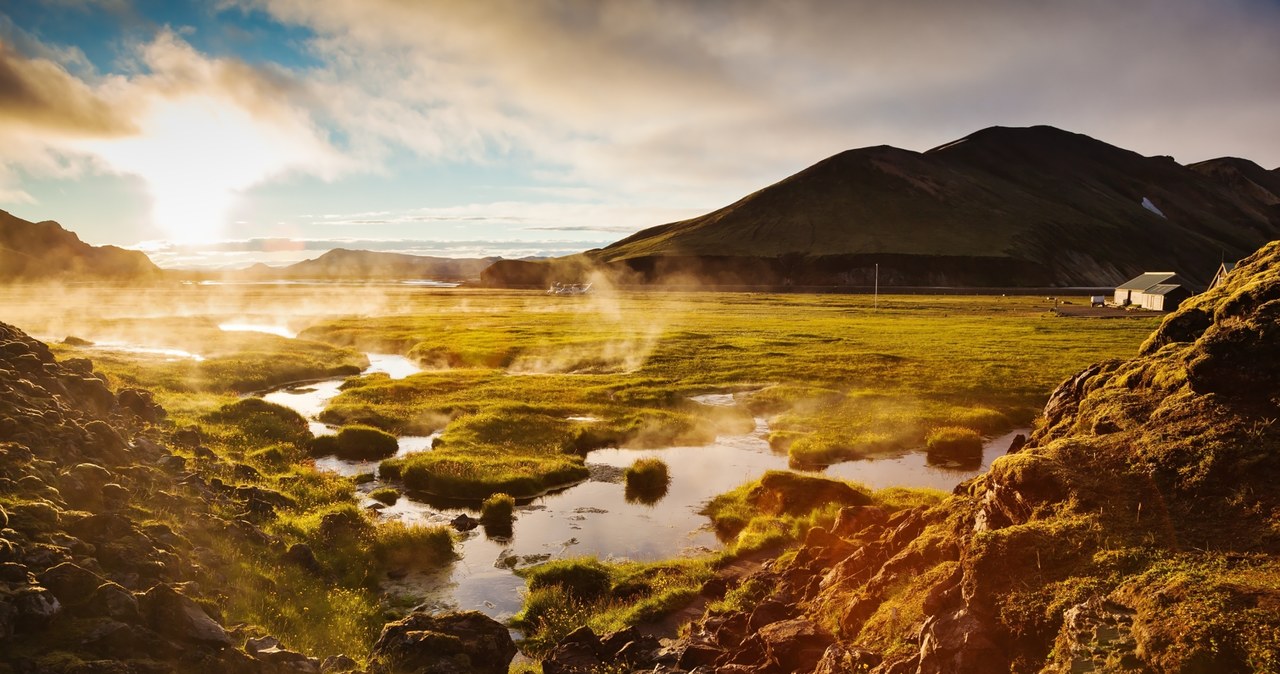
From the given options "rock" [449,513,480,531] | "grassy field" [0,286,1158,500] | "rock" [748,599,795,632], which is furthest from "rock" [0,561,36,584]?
"grassy field" [0,286,1158,500]

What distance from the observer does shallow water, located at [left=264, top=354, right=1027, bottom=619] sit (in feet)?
76.7

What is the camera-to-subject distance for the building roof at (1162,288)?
11681cm

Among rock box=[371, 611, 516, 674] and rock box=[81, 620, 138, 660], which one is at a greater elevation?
rock box=[81, 620, 138, 660]

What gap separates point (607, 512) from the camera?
30.8 metres

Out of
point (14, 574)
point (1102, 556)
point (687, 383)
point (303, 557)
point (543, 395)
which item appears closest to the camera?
point (1102, 556)

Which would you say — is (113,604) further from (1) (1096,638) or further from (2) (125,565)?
(1) (1096,638)

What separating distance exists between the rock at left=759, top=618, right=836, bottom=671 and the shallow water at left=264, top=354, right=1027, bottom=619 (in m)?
9.58

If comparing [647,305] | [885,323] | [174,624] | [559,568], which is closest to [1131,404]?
[559,568]

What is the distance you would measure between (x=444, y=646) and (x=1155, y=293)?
145 metres

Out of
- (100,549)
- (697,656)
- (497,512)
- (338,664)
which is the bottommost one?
(497,512)

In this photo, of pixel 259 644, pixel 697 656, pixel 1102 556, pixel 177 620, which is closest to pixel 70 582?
pixel 177 620

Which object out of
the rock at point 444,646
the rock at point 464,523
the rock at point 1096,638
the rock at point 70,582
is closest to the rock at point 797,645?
the rock at point 1096,638

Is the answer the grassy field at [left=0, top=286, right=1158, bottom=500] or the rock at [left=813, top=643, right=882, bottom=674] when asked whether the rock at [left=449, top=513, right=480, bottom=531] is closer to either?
the grassy field at [left=0, top=286, right=1158, bottom=500]

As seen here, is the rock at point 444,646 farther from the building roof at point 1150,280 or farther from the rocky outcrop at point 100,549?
the building roof at point 1150,280
